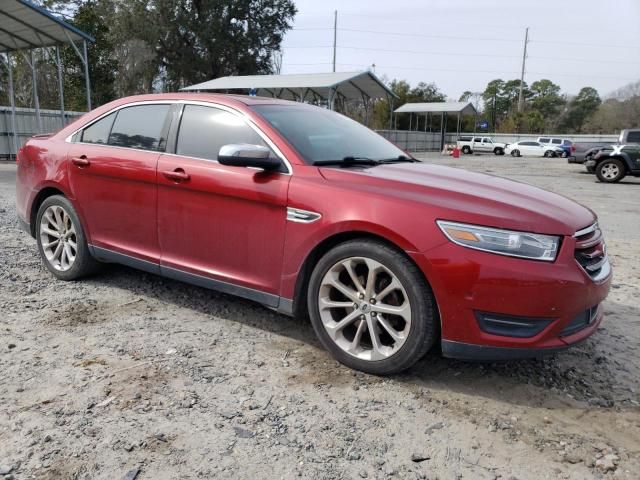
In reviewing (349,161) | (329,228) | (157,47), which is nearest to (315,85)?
(157,47)

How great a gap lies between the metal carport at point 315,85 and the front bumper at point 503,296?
24.8 meters

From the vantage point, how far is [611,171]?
16.3m

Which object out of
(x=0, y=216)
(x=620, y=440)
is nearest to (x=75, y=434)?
(x=620, y=440)

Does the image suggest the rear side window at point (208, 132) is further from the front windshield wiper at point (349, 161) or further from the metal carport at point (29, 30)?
the metal carport at point (29, 30)

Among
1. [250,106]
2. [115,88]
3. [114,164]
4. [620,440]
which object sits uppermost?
[115,88]

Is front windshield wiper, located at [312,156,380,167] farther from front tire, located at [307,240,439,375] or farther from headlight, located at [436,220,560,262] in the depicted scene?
headlight, located at [436,220,560,262]

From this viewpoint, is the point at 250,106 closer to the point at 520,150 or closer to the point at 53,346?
the point at 53,346

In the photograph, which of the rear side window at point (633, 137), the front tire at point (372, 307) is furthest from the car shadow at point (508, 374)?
the rear side window at point (633, 137)

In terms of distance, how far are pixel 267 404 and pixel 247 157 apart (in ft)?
4.68

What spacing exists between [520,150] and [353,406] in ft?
136

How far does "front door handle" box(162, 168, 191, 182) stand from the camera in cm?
358

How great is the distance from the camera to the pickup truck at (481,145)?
42853 millimetres

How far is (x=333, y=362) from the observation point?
319 cm

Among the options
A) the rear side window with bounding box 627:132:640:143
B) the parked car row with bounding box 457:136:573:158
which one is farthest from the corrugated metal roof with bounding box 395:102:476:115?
the rear side window with bounding box 627:132:640:143
